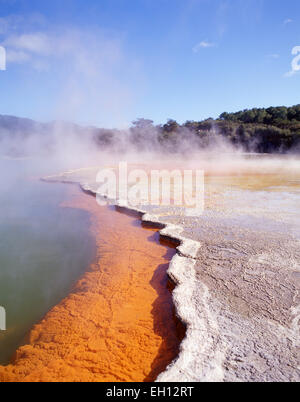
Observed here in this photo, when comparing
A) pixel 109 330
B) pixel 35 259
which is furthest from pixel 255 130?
pixel 109 330

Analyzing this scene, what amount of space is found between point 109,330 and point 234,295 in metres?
0.93

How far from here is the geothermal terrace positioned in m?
1.40

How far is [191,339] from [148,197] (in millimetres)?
4037

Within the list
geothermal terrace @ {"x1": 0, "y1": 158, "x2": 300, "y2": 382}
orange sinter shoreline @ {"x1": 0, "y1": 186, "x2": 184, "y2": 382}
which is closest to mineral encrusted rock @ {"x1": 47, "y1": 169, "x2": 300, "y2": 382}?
geothermal terrace @ {"x1": 0, "y1": 158, "x2": 300, "y2": 382}

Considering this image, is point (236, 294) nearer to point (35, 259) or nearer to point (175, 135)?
point (35, 259)

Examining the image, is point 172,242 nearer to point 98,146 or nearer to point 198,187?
point 198,187

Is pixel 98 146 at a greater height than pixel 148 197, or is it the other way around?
pixel 98 146

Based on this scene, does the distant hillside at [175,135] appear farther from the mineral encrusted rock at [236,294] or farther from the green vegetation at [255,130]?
the mineral encrusted rock at [236,294]

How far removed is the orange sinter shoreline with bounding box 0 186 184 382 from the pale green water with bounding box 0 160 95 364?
0.44ft

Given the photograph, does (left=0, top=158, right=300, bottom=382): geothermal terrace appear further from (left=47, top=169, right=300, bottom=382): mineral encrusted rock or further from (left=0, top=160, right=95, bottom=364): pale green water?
(left=0, top=160, right=95, bottom=364): pale green water

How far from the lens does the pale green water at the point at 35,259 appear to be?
212cm

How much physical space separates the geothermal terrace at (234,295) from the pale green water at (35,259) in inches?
9.1
